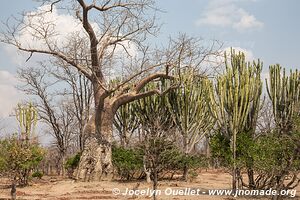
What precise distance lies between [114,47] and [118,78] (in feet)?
12.7

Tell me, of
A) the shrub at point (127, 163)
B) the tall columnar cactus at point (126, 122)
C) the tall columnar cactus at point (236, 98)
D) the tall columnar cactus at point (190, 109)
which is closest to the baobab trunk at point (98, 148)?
the shrub at point (127, 163)

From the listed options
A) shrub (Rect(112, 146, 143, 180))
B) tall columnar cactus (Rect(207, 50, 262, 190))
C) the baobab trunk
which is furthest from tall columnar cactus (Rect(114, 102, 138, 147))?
tall columnar cactus (Rect(207, 50, 262, 190))

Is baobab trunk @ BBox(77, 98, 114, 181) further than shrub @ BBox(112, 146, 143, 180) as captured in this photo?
No

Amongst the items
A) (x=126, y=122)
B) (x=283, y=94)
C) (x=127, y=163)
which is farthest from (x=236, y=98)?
(x=126, y=122)

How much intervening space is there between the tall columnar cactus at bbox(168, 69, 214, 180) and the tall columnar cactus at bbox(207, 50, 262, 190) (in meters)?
4.56

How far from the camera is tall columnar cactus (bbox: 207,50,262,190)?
11977 millimetres

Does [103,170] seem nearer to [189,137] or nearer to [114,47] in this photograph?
[189,137]

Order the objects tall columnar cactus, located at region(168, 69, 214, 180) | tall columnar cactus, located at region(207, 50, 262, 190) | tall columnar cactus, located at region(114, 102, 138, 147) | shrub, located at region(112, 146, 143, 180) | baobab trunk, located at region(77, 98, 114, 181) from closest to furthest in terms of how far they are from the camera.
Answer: tall columnar cactus, located at region(207, 50, 262, 190) → baobab trunk, located at region(77, 98, 114, 181) → shrub, located at region(112, 146, 143, 180) → tall columnar cactus, located at region(168, 69, 214, 180) → tall columnar cactus, located at region(114, 102, 138, 147)

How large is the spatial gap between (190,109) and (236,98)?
6.01 metres

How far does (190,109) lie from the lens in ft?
58.5

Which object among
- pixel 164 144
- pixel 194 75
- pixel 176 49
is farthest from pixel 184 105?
pixel 164 144

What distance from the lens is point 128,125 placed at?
21.8 meters

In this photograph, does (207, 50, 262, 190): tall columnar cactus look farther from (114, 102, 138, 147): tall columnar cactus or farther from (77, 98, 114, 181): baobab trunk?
(114, 102, 138, 147): tall columnar cactus

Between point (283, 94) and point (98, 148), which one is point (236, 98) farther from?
point (98, 148)
